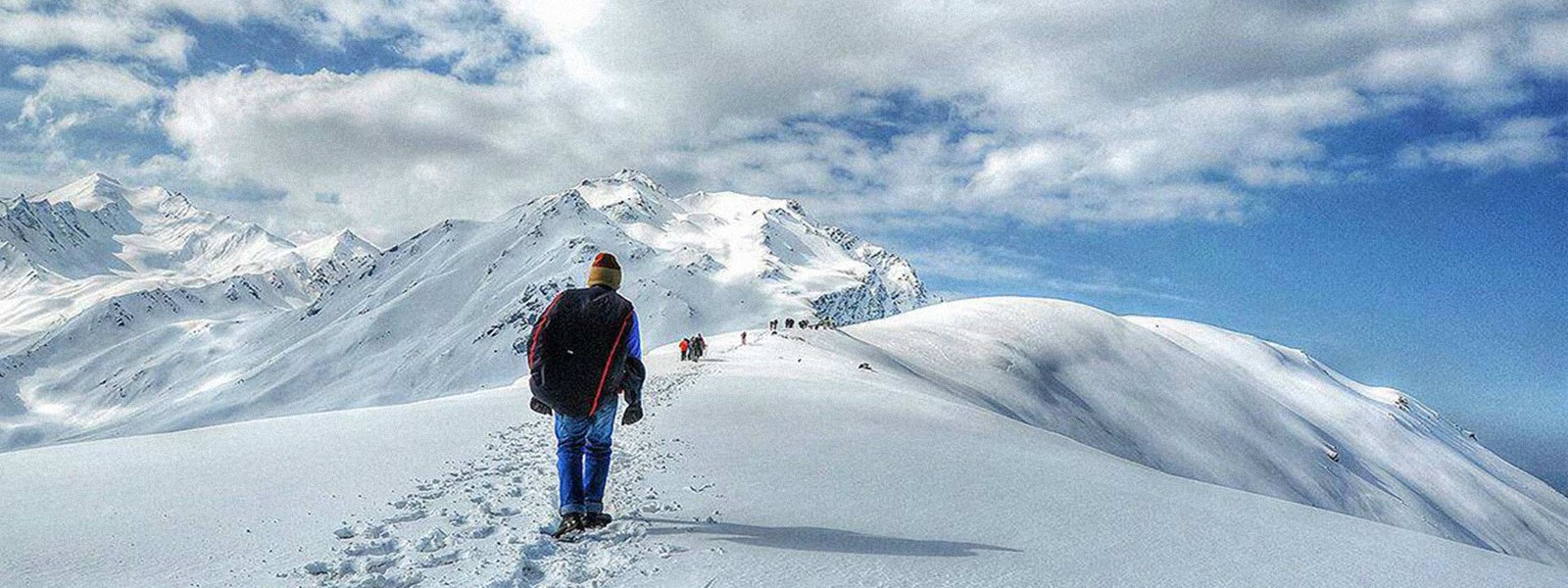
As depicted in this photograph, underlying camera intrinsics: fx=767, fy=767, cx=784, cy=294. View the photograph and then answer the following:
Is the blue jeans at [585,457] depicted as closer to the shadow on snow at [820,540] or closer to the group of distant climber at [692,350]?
the shadow on snow at [820,540]

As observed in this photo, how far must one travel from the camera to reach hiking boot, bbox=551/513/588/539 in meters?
6.81

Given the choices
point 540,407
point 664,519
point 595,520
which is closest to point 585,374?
point 540,407

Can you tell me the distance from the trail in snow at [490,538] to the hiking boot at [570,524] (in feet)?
0.50

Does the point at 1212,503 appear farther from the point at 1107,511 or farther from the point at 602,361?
the point at 602,361

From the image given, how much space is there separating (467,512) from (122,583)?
2690 mm

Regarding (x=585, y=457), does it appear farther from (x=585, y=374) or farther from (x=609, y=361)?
(x=609, y=361)

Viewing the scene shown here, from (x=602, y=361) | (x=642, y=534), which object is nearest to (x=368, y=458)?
(x=602, y=361)

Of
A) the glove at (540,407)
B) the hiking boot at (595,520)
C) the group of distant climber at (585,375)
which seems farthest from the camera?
the glove at (540,407)

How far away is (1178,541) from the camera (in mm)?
8055

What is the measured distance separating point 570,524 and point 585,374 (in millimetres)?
1476

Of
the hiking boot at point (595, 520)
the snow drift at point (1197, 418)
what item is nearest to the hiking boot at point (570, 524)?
the hiking boot at point (595, 520)

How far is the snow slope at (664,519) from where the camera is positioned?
5.83 m

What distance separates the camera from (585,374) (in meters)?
7.67

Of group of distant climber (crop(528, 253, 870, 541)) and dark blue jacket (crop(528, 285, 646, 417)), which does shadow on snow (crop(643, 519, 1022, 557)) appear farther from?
dark blue jacket (crop(528, 285, 646, 417))
